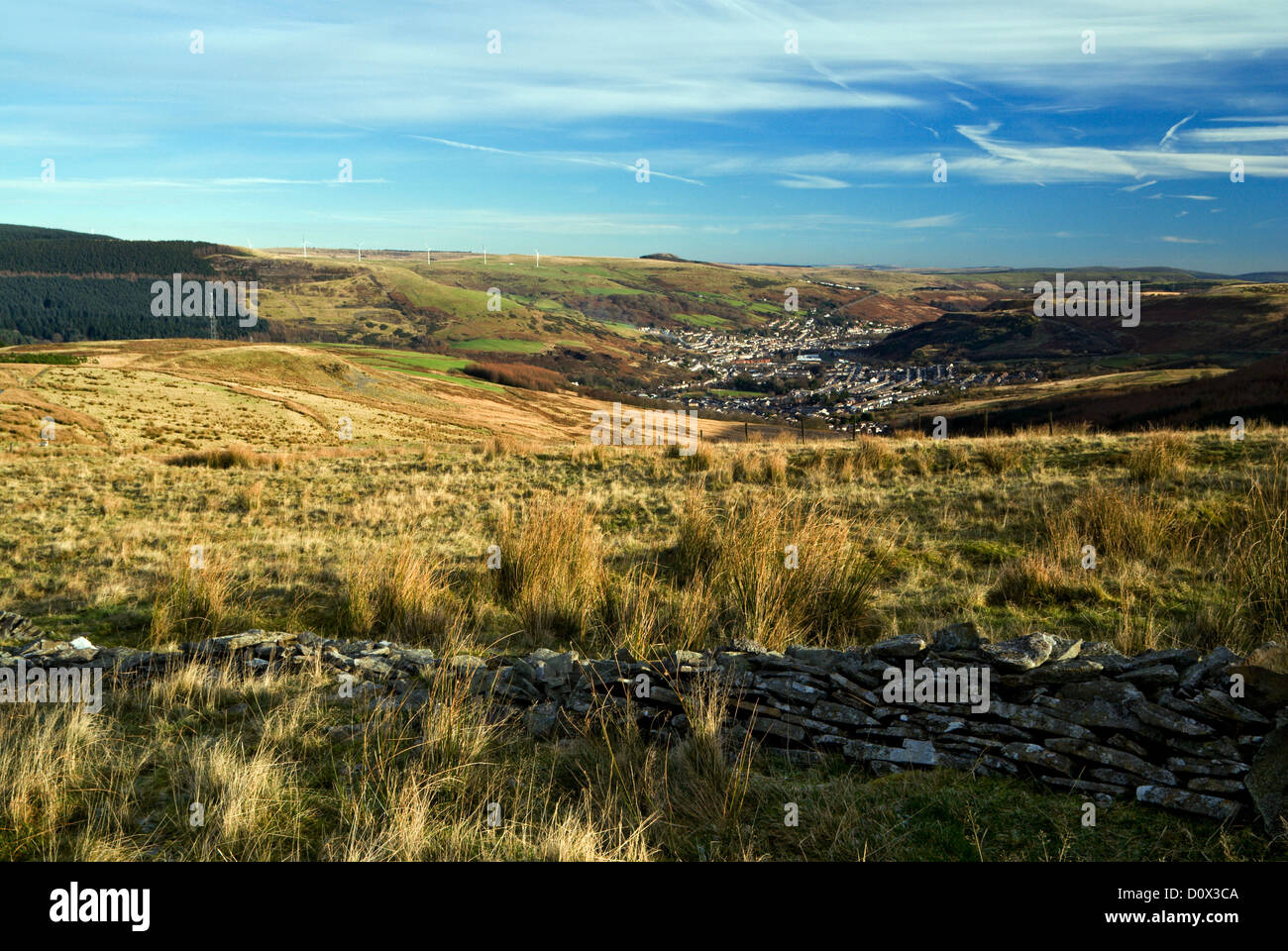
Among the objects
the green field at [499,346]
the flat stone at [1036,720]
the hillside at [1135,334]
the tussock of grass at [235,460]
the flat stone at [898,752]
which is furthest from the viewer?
the green field at [499,346]

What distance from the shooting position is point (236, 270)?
6609 inches

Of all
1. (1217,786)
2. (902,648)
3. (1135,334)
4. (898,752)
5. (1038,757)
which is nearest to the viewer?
(1217,786)

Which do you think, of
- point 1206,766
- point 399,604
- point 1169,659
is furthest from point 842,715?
point 399,604

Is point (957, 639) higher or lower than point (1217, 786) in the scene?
higher

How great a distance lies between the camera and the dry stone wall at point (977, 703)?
3.39 meters

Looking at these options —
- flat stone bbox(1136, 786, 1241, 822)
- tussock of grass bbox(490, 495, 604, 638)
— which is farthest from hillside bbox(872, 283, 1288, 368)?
flat stone bbox(1136, 786, 1241, 822)

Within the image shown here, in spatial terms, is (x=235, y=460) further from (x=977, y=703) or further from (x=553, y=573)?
(x=977, y=703)

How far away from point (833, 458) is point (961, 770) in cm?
1286

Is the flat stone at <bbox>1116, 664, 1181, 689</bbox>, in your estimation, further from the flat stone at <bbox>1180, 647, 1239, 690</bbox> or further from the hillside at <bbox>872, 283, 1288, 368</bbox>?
the hillside at <bbox>872, 283, 1288, 368</bbox>

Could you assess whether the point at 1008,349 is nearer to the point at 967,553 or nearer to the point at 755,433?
the point at 755,433

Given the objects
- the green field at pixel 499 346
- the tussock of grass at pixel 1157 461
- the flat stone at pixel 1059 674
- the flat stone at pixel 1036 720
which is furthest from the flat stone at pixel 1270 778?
the green field at pixel 499 346

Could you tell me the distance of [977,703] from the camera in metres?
4.02

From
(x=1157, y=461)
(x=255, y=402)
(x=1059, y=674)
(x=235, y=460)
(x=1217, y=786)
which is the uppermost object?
(x=255, y=402)

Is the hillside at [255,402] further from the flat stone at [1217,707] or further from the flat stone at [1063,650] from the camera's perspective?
the flat stone at [1217,707]
